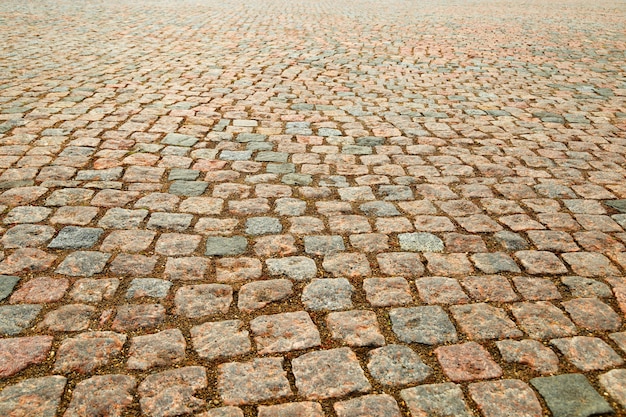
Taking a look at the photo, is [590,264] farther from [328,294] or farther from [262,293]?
[262,293]

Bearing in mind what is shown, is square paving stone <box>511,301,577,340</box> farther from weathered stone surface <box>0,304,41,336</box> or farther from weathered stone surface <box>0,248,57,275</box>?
weathered stone surface <box>0,248,57,275</box>

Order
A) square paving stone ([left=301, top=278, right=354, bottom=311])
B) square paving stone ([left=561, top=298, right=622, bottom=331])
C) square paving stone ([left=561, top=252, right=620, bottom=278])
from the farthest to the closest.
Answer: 1. square paving stone ([left=561, top=252, right=620, bottom=278])
2. square paving stone ([left=301, top=278, right=354, bottom=311])
3. square paving stone ([left=561, top=298, right=622, bottom=331])

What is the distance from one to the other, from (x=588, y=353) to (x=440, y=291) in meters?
0.73

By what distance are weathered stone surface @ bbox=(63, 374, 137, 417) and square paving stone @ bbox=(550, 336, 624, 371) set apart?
A: 6.12 feet

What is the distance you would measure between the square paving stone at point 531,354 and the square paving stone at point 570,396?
0.20 ft

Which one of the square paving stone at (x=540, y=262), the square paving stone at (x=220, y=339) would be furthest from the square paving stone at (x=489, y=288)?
the square paving stone at (x=220, y=339)

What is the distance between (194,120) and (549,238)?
3590mm

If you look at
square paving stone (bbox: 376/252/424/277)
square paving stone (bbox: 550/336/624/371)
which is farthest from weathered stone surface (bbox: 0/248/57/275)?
square paving stone (bbox: 550/336/624/371)

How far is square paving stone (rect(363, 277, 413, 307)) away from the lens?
264 centimetres

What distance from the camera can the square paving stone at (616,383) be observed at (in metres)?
2.06

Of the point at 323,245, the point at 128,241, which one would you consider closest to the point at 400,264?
the point at 323,245

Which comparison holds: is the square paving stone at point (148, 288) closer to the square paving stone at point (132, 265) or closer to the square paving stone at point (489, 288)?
the square paving stone at point (132, 265)

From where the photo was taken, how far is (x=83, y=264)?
285 cm

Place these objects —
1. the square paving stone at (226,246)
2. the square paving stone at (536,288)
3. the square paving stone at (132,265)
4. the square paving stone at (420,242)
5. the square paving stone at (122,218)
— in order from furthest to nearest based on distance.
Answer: the square paving stone at (122,218) < the square paving stone at (420,242) < the square paving stone at (226,246) < the square paving stone at (132,265) < the square paving stone at (536,288)
